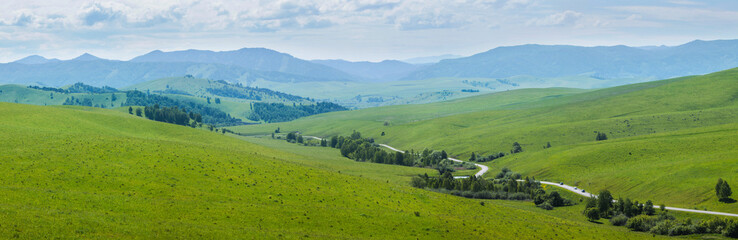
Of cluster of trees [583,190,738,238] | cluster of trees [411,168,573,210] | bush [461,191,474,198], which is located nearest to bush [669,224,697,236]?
cluster of trees [583,190,738,238]

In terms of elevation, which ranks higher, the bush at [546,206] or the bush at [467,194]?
the bush at [467,194]

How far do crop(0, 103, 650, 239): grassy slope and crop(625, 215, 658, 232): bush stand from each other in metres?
2.64

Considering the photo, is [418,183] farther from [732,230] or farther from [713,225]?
[732,230]

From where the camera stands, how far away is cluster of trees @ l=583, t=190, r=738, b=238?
84.6 metres

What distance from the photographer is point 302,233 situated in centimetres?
5950

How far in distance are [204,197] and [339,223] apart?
1775 centimetres

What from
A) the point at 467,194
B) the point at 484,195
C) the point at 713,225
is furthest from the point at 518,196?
the point at 713,225

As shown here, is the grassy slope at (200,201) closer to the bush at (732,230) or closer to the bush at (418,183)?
the bush at (732,230)

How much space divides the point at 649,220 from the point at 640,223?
2.00 metres

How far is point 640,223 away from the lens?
93.2 meters

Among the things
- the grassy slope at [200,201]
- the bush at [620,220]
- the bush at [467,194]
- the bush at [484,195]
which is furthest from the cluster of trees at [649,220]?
the bush at [467,194]

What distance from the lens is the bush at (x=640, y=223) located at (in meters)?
92.0

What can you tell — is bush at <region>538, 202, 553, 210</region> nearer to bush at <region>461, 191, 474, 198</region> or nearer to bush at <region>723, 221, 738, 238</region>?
bush at <region>461, 191, 474, 198</region>

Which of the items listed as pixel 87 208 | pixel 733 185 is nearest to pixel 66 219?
pixel 87 208
